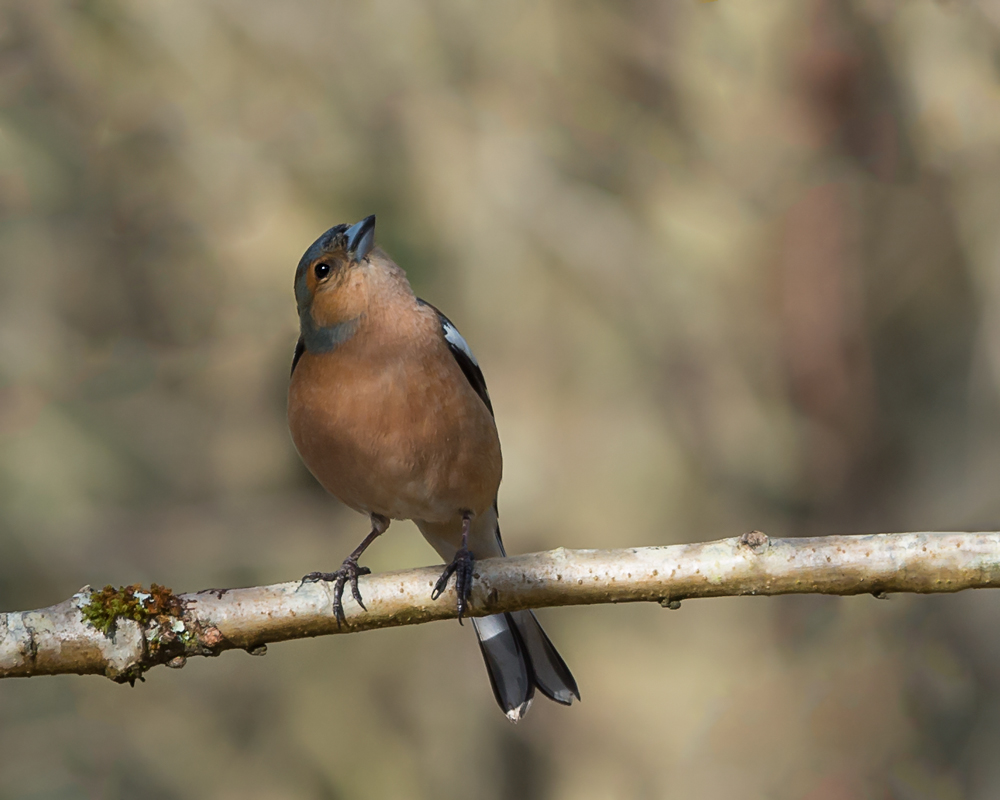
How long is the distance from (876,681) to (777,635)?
96 cm

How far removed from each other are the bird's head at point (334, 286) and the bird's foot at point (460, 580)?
129cm

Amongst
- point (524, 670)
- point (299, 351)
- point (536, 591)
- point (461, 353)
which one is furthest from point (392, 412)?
point (524, 670)

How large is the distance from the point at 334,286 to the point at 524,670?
7.30ft

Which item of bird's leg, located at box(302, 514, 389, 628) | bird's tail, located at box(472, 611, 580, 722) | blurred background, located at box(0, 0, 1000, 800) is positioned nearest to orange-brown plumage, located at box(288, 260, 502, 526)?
bird's leg, located at box(302, 514, 389, 628)

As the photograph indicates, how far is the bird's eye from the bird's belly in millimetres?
554

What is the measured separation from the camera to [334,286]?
18.0ft

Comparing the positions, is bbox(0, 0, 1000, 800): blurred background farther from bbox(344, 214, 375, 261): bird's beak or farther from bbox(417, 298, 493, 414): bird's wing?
bbox(344, 214, 375, 261): bird's beak

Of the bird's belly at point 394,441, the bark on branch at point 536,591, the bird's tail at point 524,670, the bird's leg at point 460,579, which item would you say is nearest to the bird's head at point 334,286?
the bird's belly at point 394,441

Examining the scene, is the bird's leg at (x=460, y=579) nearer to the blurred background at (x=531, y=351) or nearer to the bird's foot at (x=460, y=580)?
the bird's foot at (x=460, y=580)

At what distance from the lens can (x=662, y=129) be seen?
11.2 meters

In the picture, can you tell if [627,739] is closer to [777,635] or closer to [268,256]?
[777,635]

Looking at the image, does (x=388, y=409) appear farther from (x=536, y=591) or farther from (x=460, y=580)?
(x=536, y=591)

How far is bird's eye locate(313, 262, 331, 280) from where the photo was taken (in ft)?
18.3

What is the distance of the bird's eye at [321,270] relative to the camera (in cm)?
557
